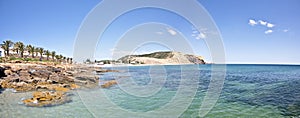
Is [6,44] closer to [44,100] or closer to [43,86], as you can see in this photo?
[43,86]

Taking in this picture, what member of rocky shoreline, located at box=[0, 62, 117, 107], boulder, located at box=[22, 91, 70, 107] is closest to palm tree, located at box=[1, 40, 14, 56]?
rocky shoreline, located at box=[0, 62, 117, 107]

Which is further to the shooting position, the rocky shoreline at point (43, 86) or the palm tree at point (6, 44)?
the palm tree at point (6, 44)

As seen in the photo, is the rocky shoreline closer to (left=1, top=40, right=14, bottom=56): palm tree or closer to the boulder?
the boulder

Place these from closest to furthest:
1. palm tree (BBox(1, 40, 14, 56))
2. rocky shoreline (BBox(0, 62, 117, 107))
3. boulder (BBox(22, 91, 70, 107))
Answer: boulder (BBox(22, 91, 70, 107)) → rocky shoreline (BBox(0, 62, 117, 107)) → palm tree (BBox(1, 40, 14, 56))

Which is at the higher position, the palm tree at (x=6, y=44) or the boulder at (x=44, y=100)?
the palm tree at (x=6, y=44)

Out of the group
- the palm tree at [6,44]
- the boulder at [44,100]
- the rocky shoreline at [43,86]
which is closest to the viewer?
the boulder at [44,100]

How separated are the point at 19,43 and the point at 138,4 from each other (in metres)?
57.4

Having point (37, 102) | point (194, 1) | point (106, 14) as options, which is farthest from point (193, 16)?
point (37, 102)

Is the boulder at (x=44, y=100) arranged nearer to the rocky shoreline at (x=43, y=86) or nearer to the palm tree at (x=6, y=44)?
the rocky shoreline at (x=43, y=86)

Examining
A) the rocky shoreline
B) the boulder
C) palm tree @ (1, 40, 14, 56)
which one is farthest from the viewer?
palm tree @ (1, 40, 14, 56)

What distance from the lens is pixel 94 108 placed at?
13.1 m

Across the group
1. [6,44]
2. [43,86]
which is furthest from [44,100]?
[6,44]

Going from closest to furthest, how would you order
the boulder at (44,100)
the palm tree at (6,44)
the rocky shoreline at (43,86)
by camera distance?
the boulder at (44,100) < the rocky shoreline at (43,86) < the palm tree at (6,44)

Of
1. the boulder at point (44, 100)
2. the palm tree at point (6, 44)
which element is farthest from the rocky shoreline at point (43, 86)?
the palm tree at point (6, 44)
